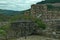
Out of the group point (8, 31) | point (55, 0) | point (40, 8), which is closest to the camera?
point (8, 31)

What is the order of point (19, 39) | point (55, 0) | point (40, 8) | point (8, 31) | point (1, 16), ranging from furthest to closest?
point (55, 0) → point (1, 16) → point (40, 8) → point (8, 31) → point (19, 39)

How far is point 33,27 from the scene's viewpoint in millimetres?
18656

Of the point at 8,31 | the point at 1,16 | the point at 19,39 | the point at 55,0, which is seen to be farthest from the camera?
the point at 55,0

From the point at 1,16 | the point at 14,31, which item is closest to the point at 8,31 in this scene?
the point at 14,31

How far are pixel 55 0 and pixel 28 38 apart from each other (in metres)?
22.6

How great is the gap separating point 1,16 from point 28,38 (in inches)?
703

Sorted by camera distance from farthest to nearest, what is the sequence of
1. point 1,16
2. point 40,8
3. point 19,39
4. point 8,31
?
point 1,16, point 40,8, point 8,31, point 19,39

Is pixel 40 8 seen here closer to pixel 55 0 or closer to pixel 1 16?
pixel 1 16

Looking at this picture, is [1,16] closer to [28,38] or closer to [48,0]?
[48,0]

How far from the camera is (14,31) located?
17.9 meters

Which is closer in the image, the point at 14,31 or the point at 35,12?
the point at 14,31

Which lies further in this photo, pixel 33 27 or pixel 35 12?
pixel 35 12

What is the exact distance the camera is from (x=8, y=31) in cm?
1766

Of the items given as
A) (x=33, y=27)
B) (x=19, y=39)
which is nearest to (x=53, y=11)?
(x=33, y=27)
